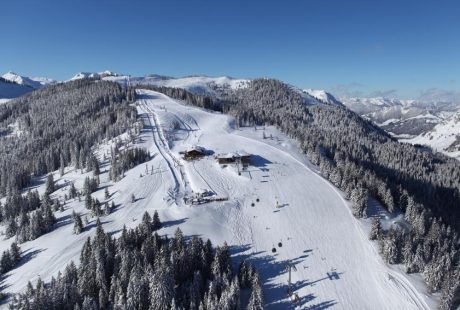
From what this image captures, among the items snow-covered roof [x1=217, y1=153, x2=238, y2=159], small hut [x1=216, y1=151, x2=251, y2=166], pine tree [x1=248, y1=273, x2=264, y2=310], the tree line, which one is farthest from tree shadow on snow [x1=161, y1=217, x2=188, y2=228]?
snow-covered roof [x1=217, y1=153, x2=238, y2=159]

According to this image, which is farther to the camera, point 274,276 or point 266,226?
point 266,226

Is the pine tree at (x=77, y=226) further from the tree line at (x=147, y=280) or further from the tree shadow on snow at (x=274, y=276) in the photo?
the tree shadow on snow at (x=274, y=276)

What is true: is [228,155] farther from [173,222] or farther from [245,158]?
→ [173,222]

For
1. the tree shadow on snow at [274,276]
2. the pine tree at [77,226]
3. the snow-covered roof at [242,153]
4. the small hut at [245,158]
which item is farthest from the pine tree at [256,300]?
the snow-covered roof at [242,153]

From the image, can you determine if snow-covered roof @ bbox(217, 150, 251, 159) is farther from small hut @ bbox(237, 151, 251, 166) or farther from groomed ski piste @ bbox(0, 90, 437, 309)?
groomed ski piste @ bbox(0, 90, 437, 309)

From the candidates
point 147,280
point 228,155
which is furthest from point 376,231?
point 228,155

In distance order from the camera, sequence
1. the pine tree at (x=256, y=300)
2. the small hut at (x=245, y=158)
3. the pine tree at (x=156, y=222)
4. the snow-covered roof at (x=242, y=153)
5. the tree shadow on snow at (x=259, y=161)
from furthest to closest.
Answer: the snow-covered roof at (x=242, y=153)
the tree shadow on snow at (x=259, y=161)
the small hut at (x=245, y=158)
the pine tree at (x=156, y=222)
the pine tree at (x=256, y=300)

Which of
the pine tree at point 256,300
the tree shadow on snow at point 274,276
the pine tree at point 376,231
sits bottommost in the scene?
the tree shadow on snow at point 274,276

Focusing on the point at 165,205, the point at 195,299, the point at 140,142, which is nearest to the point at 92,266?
the point at 195,299

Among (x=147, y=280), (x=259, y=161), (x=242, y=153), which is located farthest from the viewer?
(x=242, y=153)

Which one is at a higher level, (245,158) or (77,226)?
(245,158)
